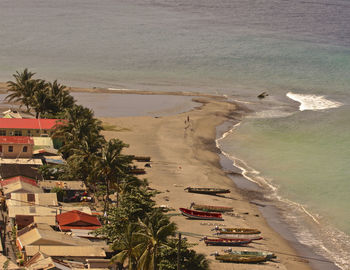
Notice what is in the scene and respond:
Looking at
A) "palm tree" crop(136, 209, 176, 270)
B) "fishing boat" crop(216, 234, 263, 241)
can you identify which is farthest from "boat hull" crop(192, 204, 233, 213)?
"palm tree" crop(136, 209, 176, 270)

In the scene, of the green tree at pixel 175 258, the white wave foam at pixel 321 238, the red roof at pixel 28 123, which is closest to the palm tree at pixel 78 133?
the red roof at pixel 28 123

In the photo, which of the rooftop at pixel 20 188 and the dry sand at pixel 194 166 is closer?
the dry sand at pixel 194 166

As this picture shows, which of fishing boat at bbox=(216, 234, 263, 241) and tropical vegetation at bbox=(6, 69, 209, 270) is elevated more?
tropical vegetation at bbox=(6, 69, 209, 270)

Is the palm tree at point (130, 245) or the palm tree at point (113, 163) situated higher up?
the palm tree at point (113, 163)

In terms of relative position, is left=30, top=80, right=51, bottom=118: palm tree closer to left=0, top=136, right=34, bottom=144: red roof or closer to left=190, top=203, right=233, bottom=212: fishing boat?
left=0, top=136, right=34, bottom=144: red roof

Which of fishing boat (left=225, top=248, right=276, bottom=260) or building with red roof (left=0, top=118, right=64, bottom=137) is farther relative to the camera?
building with red roof (left=0, top=118, right=64, bottom=137)

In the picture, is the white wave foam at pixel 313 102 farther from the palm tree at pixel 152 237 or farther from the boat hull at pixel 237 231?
the palm tree at pixel 152 237

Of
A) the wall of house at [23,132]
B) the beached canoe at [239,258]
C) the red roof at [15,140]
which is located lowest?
the beached canoe at [239,258]

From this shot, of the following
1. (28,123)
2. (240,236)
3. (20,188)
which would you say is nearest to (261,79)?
(28,123)
